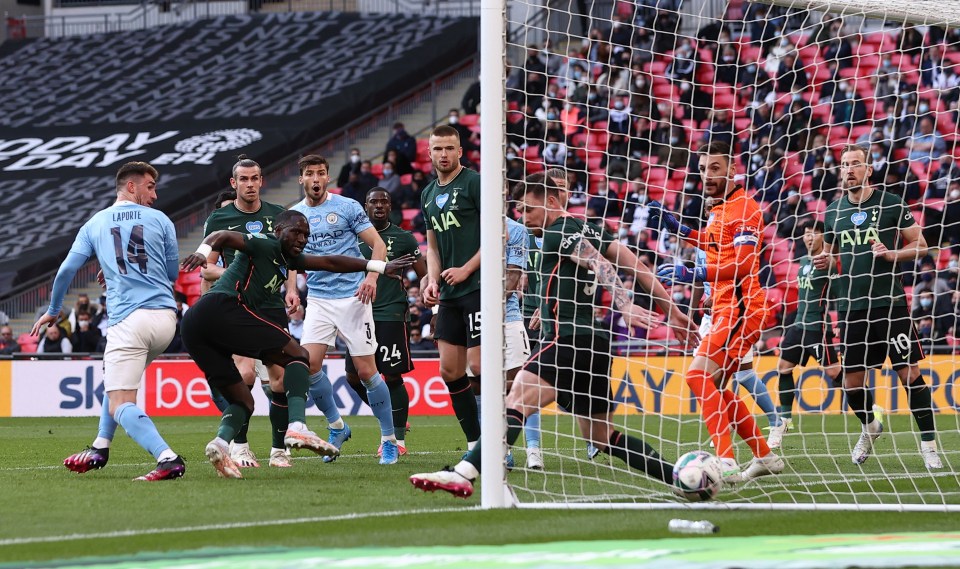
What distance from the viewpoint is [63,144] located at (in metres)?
29.7

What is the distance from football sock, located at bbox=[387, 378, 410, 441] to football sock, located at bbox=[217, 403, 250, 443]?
89.3 inches

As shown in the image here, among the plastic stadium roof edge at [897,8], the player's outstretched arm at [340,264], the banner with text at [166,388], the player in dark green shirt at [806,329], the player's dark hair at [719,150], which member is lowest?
the banner with text at [166,388]

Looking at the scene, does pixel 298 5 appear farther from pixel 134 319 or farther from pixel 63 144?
pixel 134 319

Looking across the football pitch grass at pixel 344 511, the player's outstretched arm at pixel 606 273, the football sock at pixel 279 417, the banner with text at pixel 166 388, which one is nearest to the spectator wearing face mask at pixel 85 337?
the banner with text at pixel 166 388

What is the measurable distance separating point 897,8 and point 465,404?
4.00m

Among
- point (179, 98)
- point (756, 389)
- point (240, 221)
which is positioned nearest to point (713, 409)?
point (756, 389)

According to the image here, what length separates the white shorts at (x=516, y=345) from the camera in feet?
32.6

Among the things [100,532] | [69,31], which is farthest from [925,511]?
[69,31]

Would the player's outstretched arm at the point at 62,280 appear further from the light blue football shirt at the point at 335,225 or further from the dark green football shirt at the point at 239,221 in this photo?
the light blue football shirt at the point at 335,225

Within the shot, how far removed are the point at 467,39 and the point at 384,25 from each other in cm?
316

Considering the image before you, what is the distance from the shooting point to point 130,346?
8562 mm

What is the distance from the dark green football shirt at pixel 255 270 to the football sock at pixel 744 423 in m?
3.00

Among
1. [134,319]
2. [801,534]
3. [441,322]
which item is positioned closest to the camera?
[801,534]

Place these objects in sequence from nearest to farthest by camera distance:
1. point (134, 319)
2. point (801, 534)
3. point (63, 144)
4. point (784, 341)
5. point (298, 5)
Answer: point (801, 534) < point (134, 319) < point (784, 341) < point (63, 144) < point (298, 5)
